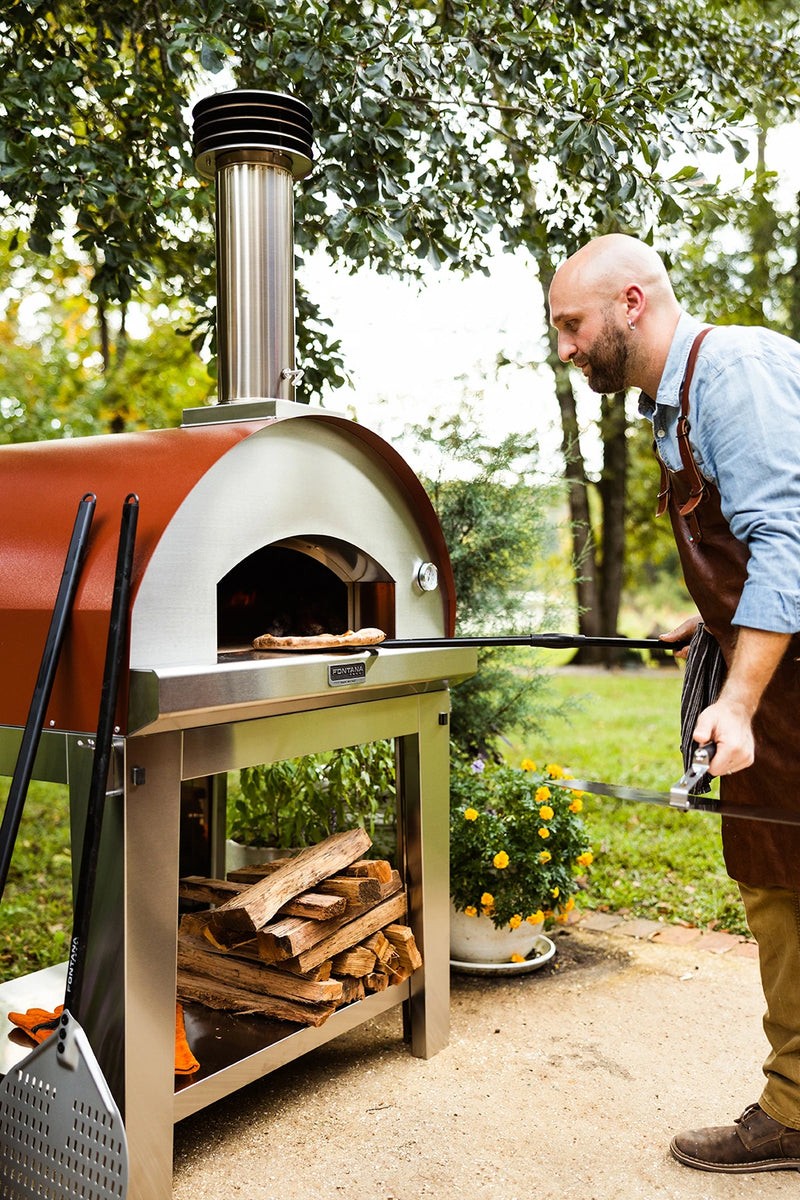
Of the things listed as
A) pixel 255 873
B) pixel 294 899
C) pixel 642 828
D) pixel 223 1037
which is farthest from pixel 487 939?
pixel 642 828

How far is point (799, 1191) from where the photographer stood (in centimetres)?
221

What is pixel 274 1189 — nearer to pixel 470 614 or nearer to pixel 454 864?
pixel 454 864

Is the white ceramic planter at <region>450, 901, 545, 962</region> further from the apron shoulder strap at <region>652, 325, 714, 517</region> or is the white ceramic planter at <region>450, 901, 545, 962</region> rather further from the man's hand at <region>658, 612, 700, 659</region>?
the apron shoulder strap at <region>652, 325, 714, 517</region>

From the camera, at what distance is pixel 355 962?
2.64m

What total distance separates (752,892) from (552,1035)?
1039 millimetres

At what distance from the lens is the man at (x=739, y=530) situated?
5.99ft

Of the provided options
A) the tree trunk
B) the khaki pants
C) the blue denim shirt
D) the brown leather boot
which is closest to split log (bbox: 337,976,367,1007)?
the brown leather boot

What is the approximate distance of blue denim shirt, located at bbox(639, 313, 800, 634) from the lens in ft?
5.91

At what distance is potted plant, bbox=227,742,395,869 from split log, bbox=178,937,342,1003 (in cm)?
82

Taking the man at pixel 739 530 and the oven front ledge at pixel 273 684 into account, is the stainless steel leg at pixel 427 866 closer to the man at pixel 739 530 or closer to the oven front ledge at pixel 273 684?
the oven front ledge at pixel 273 684

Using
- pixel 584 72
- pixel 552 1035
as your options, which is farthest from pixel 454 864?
pixel 584 72

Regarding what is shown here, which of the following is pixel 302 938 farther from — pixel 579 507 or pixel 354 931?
pixel 579 507

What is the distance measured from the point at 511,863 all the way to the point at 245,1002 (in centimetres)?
115

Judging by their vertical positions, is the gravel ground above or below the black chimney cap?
below
